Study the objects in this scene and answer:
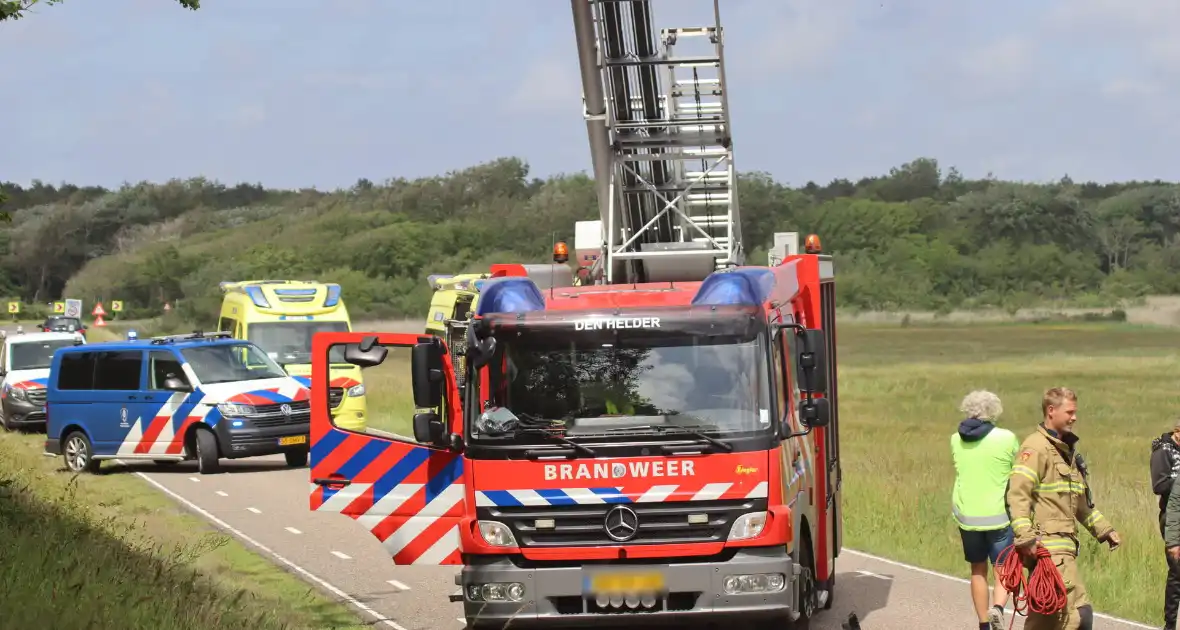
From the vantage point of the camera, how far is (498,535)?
961 cm

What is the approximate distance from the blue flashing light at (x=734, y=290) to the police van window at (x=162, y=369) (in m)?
14.3

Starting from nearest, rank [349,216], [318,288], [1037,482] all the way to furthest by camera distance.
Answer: [1037,482] → [318,288] → [349,216]

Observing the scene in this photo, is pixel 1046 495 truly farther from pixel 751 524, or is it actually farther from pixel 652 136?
pixel 652 136

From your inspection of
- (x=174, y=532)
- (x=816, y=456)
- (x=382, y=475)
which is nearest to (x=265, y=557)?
(x=174, y=532)

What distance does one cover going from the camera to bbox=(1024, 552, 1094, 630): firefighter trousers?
29.9ft

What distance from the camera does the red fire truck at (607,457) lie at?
9438 millimetres

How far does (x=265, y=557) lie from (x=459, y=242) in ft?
290

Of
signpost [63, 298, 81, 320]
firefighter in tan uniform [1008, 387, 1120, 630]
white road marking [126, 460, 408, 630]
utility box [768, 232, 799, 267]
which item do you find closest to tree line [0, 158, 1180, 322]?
signpost [63, 298, 81, 320]

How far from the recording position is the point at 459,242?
103m

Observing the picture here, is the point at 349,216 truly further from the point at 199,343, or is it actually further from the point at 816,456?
the point at 816,456

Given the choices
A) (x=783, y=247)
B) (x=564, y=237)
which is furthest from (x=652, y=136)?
(x=564, y=237)

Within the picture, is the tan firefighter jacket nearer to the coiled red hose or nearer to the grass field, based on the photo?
the coiled red hose

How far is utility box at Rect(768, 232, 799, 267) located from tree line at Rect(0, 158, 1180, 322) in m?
57.2

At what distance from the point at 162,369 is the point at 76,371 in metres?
1.66
